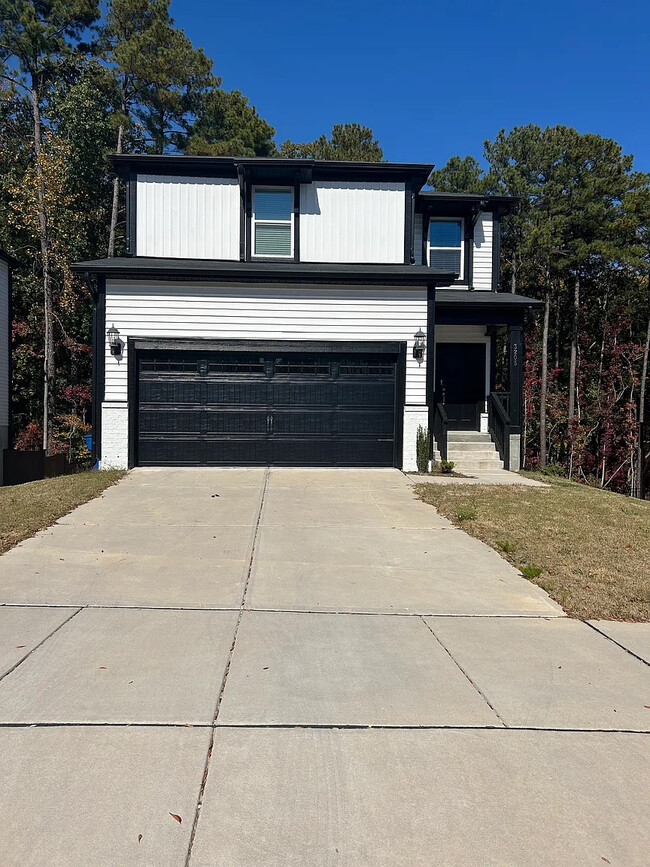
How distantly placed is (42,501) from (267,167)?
333 inches

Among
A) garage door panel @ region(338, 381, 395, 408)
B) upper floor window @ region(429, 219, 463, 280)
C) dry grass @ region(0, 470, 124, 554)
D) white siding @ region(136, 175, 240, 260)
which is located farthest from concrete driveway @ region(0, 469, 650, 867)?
upper floor window @ region(429, 219, 463, 280)

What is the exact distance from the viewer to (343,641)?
381cm

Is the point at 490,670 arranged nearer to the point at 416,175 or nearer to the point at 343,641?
the point at 343,641

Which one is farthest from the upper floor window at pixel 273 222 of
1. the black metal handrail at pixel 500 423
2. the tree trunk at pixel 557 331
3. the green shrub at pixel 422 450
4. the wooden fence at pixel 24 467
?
the tree trunk at pixel 557 331

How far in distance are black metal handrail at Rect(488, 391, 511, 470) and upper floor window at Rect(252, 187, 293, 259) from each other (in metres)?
5.76

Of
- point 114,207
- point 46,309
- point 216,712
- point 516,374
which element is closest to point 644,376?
point 516,374

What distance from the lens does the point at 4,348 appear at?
50.2 feet

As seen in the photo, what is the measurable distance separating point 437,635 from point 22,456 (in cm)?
1340

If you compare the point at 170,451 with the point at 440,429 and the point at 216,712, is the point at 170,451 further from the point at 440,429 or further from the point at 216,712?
the point at 216,712

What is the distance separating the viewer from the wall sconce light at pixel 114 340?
11297 millimetres

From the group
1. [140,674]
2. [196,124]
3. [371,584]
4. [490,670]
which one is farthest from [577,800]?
[196,124]

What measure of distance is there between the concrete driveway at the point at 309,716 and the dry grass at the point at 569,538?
0.30 metres

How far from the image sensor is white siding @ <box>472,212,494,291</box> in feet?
48.2

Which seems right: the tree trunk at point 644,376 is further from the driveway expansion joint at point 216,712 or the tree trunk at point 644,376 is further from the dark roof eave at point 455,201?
the driveway expansion joint at point 216,712
